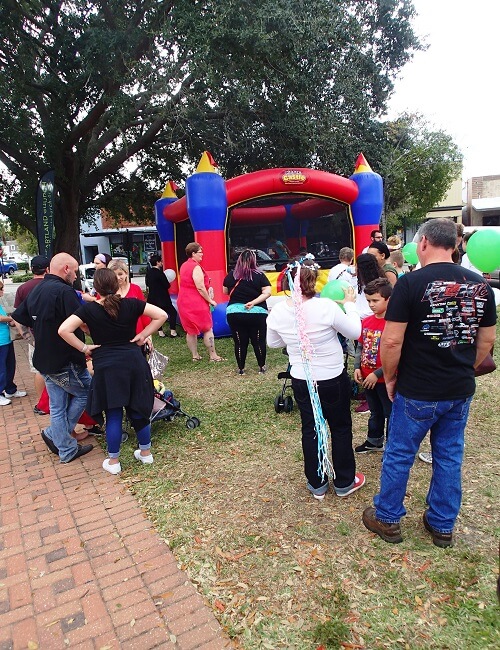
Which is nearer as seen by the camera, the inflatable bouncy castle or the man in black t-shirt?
the man in black t-shirt

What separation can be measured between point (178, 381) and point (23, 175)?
930 cm

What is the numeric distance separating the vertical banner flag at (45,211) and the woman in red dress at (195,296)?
13.0 ft

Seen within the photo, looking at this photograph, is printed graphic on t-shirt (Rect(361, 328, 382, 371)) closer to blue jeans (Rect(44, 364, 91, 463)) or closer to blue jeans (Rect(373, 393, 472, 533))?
blue jeans (Rect(373, 393, 472, 533))

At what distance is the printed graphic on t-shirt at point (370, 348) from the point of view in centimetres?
364

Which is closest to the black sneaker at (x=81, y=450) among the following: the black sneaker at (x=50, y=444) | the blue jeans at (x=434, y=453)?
the black sneaker at (x=50, y=444)

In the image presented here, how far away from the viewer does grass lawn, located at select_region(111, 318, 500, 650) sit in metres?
2.16

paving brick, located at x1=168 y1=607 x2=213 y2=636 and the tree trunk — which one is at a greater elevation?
the tree trunk

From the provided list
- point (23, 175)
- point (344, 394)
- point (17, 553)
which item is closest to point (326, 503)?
point (344, 394)

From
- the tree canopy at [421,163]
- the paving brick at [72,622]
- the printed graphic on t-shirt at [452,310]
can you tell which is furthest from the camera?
the tree canopy at [421,163]

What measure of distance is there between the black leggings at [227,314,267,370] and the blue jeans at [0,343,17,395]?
2771mm

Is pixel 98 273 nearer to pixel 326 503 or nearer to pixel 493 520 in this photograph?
pixel 326 503

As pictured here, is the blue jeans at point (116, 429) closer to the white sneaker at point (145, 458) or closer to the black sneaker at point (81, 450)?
the white sneaker at point (145, 458)

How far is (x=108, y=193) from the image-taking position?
1563 cm

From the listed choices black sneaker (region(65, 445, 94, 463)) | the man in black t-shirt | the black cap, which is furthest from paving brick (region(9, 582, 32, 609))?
the black cap
